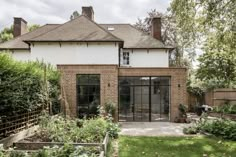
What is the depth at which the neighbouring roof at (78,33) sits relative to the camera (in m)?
20.8

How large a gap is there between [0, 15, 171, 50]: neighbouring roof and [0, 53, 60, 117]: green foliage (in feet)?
28.7

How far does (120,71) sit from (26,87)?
339 inches

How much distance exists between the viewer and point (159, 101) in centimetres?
1856

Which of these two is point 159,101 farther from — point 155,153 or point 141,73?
point 155,153

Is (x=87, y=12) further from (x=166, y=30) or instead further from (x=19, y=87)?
(x=19, y=87)

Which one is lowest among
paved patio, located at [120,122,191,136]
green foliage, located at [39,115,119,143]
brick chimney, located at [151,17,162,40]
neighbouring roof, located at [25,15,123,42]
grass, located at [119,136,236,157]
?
paved patio, located at [120,122,191,136]

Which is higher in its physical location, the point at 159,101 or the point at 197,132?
the point at 159,101

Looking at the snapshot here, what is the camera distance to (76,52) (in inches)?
819

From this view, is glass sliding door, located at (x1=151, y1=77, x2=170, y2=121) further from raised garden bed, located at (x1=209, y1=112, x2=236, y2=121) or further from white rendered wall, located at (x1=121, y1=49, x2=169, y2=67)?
white rendered wall, located at (x1=121, y1=49, x2=169, y2=67)

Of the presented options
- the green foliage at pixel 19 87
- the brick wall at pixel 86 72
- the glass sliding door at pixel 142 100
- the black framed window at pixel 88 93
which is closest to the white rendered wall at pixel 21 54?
the brick wall at pixel 86 72

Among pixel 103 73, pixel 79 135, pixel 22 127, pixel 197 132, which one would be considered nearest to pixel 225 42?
pixel 197 132

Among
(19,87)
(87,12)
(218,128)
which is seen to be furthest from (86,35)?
(19,87)

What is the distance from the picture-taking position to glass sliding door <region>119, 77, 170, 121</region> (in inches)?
727

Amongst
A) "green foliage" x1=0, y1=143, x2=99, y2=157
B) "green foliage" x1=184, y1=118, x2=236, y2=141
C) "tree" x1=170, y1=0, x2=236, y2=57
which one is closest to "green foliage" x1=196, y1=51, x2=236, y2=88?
"tree" x1=170, y1=0, x2=236, y2=57
